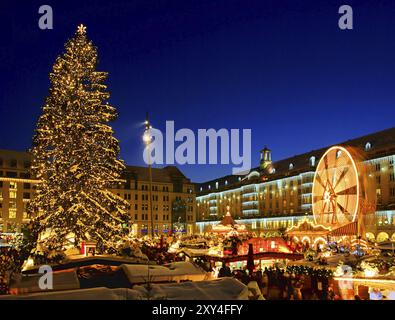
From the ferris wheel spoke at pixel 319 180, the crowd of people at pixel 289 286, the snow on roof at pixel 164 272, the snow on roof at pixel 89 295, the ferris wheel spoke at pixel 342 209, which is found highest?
the ferris wheel spoke at pixel 319 180

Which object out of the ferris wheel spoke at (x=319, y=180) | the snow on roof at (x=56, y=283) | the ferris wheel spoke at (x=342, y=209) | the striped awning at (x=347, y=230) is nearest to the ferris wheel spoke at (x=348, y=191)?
the ferris wheel spoke at (x=342, y=209)

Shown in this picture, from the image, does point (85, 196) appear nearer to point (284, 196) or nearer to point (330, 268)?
point (330, 268)

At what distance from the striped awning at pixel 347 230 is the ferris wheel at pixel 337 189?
0.43m

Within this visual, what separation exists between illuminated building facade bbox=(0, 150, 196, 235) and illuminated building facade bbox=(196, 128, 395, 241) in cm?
1601

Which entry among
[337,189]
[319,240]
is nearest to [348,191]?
[337,189]

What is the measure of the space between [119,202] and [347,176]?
17.4 meters

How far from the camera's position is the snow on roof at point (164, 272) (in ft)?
48.0

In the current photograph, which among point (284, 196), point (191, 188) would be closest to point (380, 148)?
point (284, 196)

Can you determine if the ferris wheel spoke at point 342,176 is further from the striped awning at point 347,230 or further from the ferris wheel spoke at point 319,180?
the striped awning at point 347,230

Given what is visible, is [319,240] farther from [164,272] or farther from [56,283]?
[56,283]

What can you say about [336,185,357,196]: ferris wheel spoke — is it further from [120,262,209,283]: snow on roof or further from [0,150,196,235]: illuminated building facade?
[0,150,196,235]: illuminated building facade

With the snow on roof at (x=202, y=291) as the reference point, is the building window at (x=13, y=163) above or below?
above

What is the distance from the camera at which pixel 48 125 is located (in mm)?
26109
